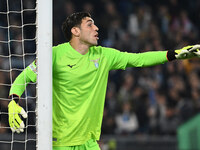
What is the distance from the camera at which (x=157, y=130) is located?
9.67 m

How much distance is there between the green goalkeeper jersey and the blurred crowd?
13.8 ft

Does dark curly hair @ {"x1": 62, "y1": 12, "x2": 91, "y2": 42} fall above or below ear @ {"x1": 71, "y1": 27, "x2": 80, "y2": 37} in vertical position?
above

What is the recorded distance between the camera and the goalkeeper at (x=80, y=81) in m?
4.47

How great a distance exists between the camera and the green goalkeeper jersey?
4.48 metres

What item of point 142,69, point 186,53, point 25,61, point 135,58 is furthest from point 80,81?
point 142,69

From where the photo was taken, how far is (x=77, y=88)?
14.9 feet

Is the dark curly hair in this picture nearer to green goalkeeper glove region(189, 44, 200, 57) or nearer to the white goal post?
the white goal post

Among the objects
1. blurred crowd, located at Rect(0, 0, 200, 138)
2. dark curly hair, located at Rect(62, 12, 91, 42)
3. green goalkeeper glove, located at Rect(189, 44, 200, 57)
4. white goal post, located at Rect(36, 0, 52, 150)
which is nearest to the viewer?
white goal post, located at Rect(36, 0, 52, 150)

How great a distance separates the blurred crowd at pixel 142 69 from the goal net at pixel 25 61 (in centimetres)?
4

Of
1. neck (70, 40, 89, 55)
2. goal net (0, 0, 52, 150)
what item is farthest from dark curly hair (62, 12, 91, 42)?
goal net (0, 0, 52, 150)

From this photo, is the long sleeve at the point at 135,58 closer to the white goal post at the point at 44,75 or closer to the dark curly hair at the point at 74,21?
the dark curly hair at the point at 74,21

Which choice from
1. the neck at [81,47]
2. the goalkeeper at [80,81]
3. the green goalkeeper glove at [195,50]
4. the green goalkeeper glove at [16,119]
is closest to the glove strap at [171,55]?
the goalkeeper at [80,81]

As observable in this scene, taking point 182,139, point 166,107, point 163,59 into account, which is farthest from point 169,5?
point 163,59

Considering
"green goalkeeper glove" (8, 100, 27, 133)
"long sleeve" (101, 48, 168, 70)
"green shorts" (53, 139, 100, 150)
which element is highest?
"long sleeve" (101, 48, 168, 70)
